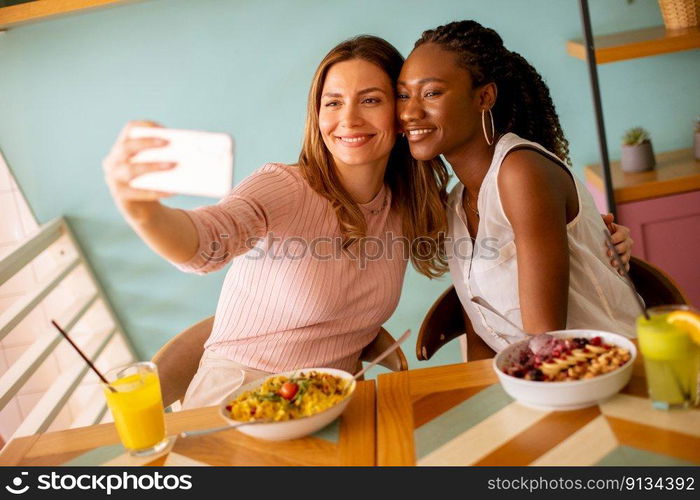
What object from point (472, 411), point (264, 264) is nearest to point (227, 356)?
point (264, 264)

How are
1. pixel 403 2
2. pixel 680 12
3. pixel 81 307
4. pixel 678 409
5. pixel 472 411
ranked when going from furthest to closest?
pixel 81 307, pixel 403 2, pixel 680 12, pixel 472 411, pixel 678 409

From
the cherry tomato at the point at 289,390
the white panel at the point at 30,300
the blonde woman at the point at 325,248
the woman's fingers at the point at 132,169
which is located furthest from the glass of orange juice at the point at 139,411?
the white panel at the point at 30,300

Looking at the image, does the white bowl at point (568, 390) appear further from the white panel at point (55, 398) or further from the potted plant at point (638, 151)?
the white panel at point (55, 398)

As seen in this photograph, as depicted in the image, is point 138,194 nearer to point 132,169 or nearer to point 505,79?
point 132,169

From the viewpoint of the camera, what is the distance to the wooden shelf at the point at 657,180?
2.31 meters

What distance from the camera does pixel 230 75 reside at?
103 inches

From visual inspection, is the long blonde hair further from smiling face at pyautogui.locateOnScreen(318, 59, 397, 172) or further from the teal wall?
the teal wall

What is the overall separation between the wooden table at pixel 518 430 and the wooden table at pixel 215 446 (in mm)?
33

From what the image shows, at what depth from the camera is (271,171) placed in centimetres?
168

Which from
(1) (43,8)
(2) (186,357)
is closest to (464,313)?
(2) (186,357)

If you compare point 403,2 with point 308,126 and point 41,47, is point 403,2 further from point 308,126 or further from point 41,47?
point 41,47

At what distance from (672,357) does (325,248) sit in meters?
0.85

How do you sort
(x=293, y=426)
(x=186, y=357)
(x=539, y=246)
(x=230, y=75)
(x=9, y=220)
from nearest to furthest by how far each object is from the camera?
(x=293, y=426)
(x=539, y=246)
(x=186, y=357)
(x=230, y=75)
(x=9, y=220)
